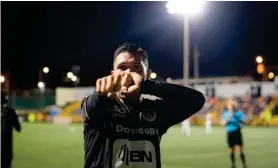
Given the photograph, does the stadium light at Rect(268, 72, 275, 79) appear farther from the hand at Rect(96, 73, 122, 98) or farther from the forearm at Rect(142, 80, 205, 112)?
the hand at Rect(96, 73, 122, 98)

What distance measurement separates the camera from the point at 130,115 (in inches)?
86.4

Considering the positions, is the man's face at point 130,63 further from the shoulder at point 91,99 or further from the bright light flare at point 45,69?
the bright light flare at point 45,69

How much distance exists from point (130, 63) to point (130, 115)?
0.26m

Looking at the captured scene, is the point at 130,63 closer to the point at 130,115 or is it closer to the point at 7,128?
the point at 130,115

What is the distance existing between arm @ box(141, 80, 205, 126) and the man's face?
15 cm

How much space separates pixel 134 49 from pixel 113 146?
497mm

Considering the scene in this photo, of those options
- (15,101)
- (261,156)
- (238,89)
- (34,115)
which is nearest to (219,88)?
(238,89)

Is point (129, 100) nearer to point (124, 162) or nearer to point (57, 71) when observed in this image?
point (124, 162)

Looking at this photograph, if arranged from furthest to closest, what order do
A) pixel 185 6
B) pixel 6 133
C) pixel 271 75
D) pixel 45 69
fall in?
pixel 45 69, pixel 271 75, pixel 185 6, pixel 6 133

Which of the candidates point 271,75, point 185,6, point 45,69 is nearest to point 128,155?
point 185,6

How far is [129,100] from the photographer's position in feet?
7.09

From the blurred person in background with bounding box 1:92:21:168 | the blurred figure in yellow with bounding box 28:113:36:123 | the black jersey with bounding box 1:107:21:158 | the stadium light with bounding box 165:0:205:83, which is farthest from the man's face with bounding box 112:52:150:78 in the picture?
the blurred figure in yellow with bounding box 28:113:36:123

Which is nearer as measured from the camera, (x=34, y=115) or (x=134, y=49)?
(x=134, y=49)

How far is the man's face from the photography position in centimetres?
224
